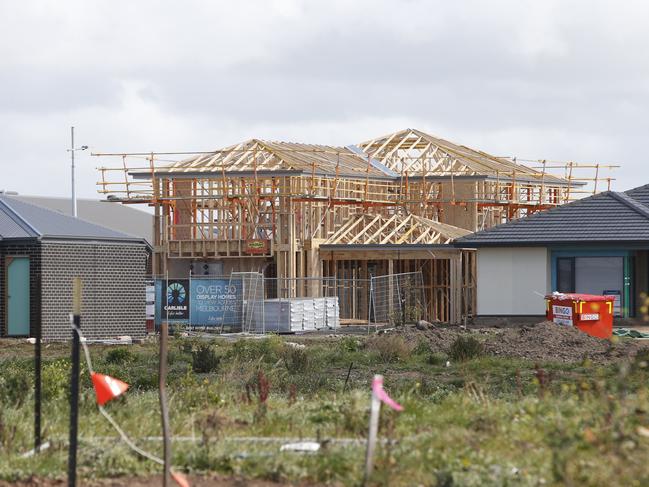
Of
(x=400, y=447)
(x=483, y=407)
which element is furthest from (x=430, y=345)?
(x=400, y=447)

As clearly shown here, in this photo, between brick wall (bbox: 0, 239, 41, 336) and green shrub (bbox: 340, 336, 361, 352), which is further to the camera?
brick wall (bbox: 0, 239, 41, 336)

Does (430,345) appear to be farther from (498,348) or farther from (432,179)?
(432,179)

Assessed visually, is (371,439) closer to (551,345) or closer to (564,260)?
(551,345)

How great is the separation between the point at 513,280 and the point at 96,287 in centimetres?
1273

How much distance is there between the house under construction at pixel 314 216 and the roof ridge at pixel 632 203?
5.37 metres

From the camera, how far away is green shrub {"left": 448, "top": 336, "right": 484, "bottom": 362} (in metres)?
27.1

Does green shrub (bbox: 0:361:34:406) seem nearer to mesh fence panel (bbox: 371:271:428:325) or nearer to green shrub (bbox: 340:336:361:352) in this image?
green shrub (bbox: 340:336:361:352)

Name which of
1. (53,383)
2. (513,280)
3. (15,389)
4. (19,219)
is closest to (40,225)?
(19,219)

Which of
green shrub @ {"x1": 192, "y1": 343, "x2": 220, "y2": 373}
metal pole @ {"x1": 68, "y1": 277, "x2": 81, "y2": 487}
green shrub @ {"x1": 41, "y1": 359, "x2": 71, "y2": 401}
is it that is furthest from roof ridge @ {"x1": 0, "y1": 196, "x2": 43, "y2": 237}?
metal pole @ {"x1": 68, "y1": 277, "x2": 81, "y2": 487}

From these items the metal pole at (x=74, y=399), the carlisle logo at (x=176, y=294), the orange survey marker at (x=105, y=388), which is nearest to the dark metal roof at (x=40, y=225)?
the carlisle logo at (x=176, y=294)

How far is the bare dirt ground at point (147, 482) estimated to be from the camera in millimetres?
11477

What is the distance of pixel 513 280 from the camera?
41.3 metres

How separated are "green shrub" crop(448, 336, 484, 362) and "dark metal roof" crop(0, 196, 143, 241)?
12.3 metres

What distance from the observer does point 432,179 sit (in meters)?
56.8
